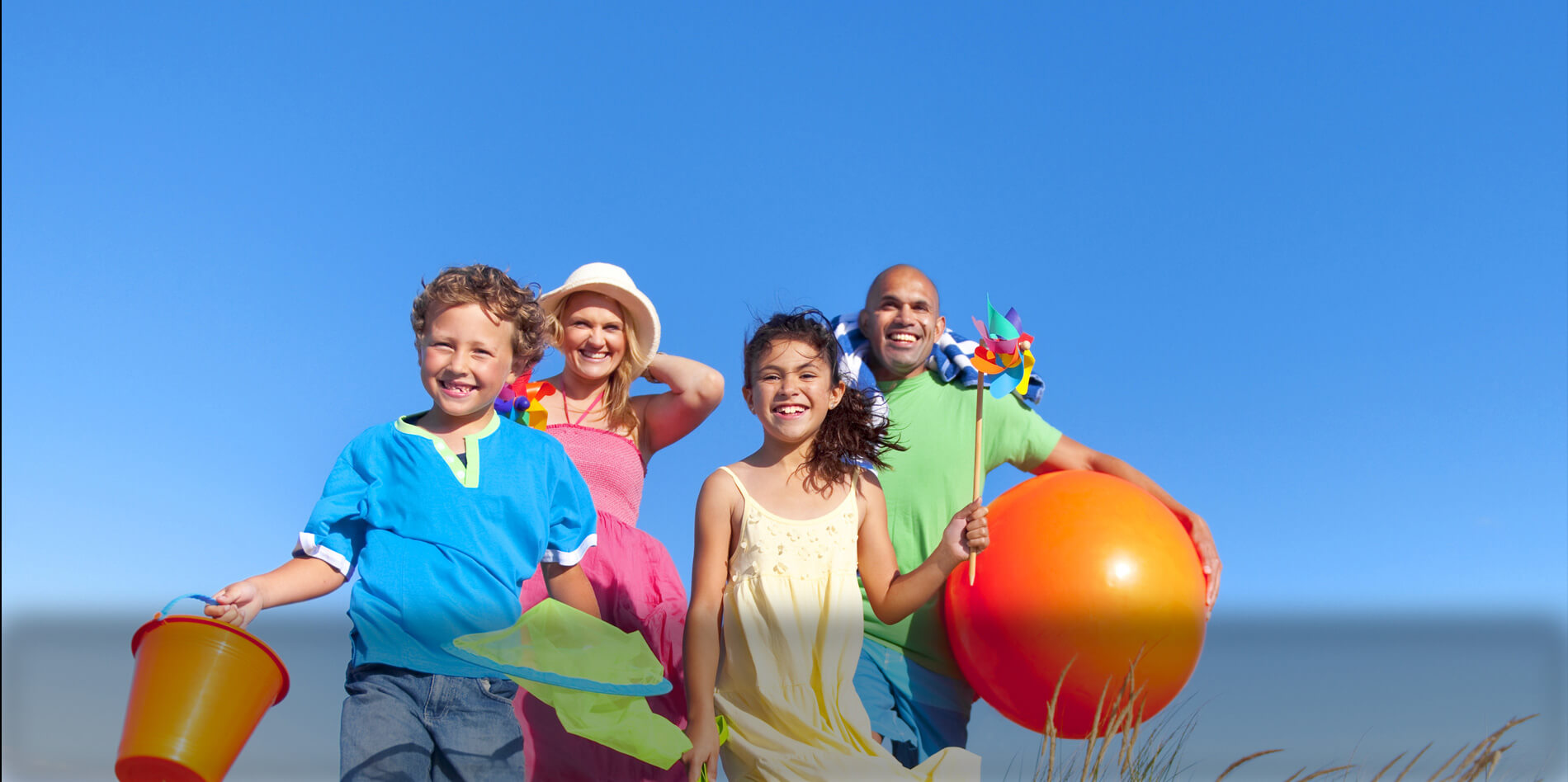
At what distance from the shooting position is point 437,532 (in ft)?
10.6

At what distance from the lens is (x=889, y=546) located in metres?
4.02

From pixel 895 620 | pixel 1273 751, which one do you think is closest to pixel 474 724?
pixel 895 620

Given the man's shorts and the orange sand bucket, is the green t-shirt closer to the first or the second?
the man's shorts

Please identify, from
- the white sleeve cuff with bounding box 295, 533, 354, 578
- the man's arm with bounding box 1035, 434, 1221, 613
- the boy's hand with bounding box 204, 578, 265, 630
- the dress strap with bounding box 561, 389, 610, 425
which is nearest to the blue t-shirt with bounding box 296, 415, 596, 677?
the white sleeve cuff with bounding box 295, 533, 354, 578

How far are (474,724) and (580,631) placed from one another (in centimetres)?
40

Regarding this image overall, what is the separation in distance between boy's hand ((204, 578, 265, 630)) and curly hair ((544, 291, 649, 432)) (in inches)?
77.7

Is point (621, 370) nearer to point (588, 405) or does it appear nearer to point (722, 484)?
point (588, 405)

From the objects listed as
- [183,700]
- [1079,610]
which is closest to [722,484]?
[1079,610]

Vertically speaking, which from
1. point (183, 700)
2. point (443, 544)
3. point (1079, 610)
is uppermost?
point (1079, 610)

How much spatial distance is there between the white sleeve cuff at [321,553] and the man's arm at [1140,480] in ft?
9.95

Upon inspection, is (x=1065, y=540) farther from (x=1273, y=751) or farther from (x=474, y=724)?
(x=474, y=724)

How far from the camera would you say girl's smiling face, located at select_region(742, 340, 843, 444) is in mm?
3861

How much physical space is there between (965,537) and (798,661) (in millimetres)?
741

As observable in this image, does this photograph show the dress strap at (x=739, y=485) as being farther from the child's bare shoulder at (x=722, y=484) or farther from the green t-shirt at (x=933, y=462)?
the green t-shirt at (x=933, y=462)
